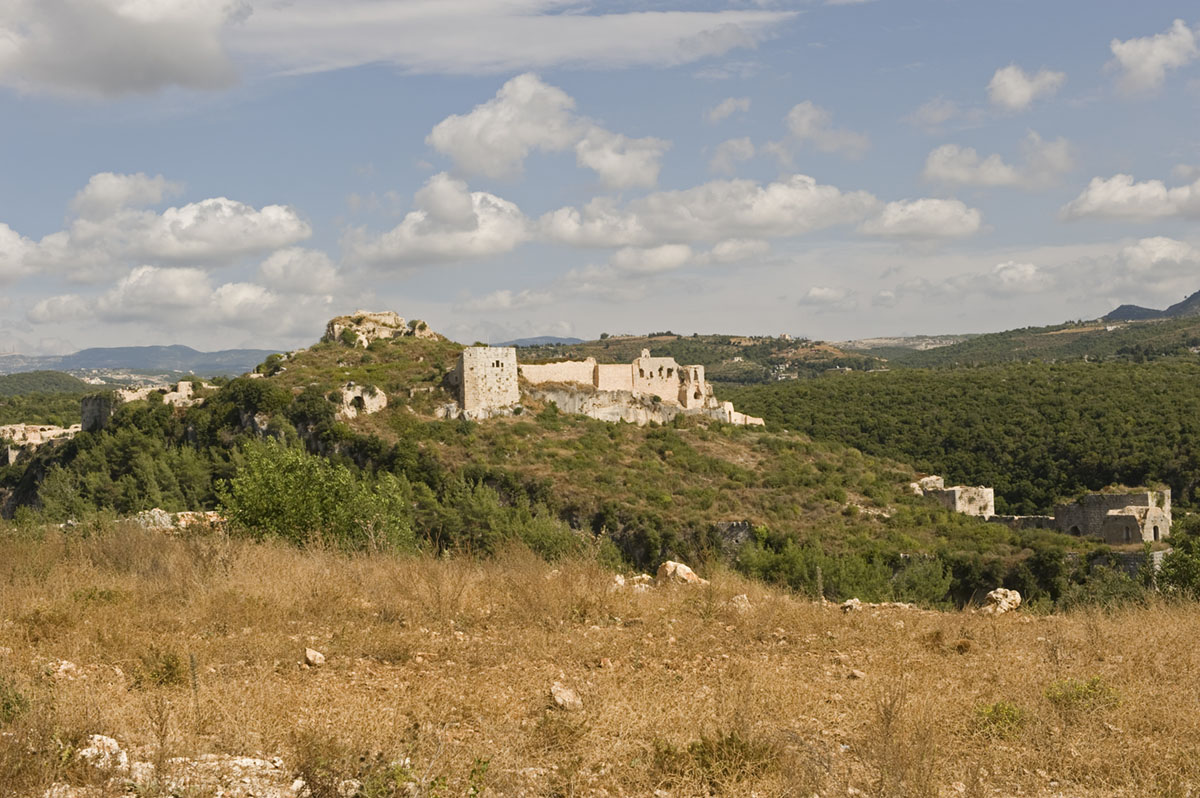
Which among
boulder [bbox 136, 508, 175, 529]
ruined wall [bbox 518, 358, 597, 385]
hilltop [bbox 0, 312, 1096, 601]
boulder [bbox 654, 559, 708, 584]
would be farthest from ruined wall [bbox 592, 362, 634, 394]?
boulder [bbox 654, 559, 708, 584]

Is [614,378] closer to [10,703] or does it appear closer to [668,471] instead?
[668,471]

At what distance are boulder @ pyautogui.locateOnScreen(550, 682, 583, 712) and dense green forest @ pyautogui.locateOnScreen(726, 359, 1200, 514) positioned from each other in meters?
43.5

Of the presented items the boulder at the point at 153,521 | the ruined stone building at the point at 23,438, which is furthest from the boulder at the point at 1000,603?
the ruined stone building at the point at 23,438

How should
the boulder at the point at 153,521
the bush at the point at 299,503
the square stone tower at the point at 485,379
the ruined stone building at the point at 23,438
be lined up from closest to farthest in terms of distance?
the boulder at the point at 153,521, the bush at the point at 299,503, the square stone tower at the point at 485,379, the ruined stone building at the point at 23,438

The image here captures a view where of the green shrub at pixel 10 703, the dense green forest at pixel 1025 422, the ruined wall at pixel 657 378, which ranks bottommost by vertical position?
the dense green forest at pixel 1025 422

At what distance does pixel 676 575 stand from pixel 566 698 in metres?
4.99

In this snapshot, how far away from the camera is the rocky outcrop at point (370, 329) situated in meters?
49.8

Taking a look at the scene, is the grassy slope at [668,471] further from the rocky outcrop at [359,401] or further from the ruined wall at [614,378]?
the ruined wall at [614,378]

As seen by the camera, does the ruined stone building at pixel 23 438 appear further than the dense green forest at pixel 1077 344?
No

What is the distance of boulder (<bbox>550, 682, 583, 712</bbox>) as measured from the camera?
566cm

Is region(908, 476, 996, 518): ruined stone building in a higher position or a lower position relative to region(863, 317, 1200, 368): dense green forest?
lower

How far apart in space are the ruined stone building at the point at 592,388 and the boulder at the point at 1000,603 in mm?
30812

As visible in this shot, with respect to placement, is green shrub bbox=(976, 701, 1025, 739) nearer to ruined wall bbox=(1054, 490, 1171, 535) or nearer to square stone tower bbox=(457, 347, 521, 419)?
ruined wall bbox=(1054, 490, 1171, 535)

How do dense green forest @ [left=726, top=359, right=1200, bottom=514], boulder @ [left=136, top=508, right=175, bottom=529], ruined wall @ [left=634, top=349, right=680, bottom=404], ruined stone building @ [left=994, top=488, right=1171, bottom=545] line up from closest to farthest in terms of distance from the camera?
boulder @ [left=136, top=508, right=175, bottom=529] → ruined stone building @ [left=994, top=488, right=1171, bottom=545] → dense green forest @ [left=726, top=359, right=1200, bottom=514] → ruined wall @ [left=634, top=349, right=680, bottom=404]
